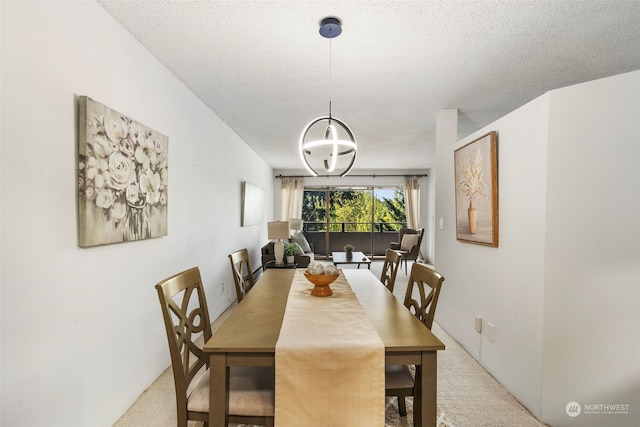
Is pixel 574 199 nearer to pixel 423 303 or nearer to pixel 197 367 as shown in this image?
pixel 423 303

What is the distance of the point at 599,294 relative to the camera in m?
1.77

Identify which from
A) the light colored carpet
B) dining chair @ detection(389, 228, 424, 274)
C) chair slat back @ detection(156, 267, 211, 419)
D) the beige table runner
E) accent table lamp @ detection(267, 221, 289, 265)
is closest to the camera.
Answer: the beige table runner

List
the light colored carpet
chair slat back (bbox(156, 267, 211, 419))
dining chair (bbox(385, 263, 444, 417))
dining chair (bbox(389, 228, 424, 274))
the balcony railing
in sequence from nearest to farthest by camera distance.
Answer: chair slat back (bbox(156, 267, 211, 419)) → dining chair (bbox(385, 263, 444, 417)) → the light colored carpet → dining chair (bbox(389, 228, 424, 274)) → the balcony railing

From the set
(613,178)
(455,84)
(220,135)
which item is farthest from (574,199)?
(220,135)

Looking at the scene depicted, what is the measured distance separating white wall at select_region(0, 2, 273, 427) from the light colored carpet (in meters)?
0.10

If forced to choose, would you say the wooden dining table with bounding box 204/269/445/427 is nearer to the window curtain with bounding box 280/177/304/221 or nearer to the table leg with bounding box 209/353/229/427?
the table leg with bounding box 209/353/229/427

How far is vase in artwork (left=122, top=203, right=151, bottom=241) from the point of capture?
1.88m

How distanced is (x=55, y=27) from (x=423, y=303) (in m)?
2.30

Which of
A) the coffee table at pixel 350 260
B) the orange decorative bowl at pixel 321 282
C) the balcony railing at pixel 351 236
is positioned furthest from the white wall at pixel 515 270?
the balcony railing at pixel 351 236

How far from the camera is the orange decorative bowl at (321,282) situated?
1.90m

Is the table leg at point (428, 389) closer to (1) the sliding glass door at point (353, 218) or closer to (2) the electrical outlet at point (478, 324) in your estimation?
(2) the electrical outlet at point (478, 324)

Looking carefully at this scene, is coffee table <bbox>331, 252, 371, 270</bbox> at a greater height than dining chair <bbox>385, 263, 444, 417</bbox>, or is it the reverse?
dining chair <bbox>385, 263, 444, 417</bbox>

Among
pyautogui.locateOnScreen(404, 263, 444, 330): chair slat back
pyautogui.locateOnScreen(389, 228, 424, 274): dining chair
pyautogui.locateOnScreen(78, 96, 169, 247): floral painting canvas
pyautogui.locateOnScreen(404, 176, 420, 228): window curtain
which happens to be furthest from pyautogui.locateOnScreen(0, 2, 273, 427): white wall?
pyautogui.locateOnScreen(404, 176, 420, 228): window curtain

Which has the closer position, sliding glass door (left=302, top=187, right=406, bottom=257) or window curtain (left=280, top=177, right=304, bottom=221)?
window curtain (left=280, top=177, right=304, bottom=221)
